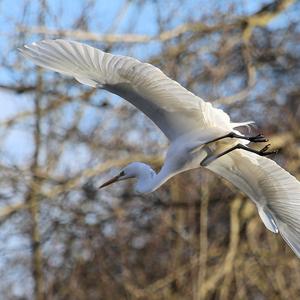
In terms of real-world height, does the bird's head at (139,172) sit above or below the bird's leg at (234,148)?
below

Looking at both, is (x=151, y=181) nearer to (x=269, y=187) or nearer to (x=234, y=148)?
(x=234, y=148)

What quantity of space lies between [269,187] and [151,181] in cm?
67

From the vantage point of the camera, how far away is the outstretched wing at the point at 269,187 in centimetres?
631

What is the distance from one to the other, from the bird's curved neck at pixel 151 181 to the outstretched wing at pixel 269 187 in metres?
0.32

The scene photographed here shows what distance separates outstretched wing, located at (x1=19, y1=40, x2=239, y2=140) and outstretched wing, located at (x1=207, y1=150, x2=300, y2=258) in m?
0.35

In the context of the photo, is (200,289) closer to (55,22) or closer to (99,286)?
(99,286)

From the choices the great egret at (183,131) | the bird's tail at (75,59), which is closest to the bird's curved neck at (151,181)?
the great egret at (183,131)

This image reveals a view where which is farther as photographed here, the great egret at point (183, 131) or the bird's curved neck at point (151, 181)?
the bird's curved neck at point (151, 181)

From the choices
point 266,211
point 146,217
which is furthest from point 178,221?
point 266,211

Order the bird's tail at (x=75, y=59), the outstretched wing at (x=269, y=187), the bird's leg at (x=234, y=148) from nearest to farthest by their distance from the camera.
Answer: the bird's tail at (x=75, y=59) < the bird's leg at (x=234, y=148) < the outstretched wing at (x=269, y=187)

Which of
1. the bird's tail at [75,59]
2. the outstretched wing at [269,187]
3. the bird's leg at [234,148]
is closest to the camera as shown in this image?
the bird's tail at [75,59]

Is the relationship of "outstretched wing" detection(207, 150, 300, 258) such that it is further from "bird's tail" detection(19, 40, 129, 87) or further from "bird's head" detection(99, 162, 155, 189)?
"bird's tail" detection(19, 40, 129, 87)

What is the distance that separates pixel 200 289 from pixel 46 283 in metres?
1.55

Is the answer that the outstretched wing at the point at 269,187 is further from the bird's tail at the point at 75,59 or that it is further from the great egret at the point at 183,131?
the bird's tail at the point at 75,59
